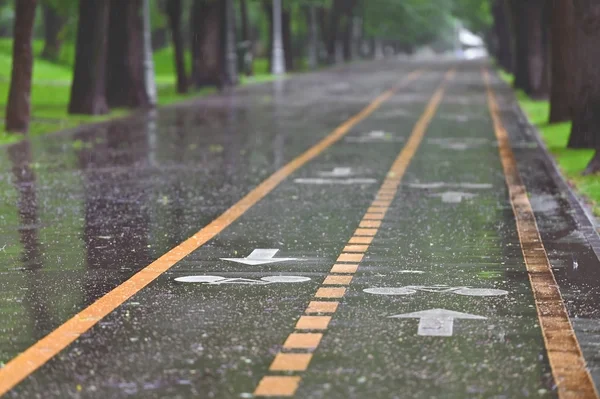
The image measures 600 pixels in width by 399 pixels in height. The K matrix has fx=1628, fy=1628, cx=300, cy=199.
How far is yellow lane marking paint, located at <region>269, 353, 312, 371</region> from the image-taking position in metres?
7.91

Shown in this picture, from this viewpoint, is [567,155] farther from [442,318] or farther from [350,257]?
[442,318]

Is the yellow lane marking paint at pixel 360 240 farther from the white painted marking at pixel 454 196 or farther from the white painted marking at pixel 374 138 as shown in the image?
the white painted marking at pixel 374 138

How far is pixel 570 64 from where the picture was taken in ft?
102

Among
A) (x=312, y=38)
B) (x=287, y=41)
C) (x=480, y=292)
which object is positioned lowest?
(x=312, y=38)

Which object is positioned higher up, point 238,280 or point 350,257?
point 238,280

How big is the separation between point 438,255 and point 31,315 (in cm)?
397

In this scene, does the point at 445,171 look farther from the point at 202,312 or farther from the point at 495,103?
the point at 495,103

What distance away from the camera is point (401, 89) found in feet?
189

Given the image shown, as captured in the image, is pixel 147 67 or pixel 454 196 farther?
pixel 147 67

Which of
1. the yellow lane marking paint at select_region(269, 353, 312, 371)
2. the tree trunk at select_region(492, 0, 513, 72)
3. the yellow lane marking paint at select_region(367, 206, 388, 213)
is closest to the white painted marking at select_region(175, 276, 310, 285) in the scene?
the yellow lane marking paint at select_region(269, 353, 312, 371)

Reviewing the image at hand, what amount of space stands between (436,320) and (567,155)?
50.3ft

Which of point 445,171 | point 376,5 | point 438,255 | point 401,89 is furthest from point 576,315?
point 376,5

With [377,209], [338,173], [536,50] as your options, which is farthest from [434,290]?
[536,50]

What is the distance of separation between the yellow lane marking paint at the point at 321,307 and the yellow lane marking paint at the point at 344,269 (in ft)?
4.91
